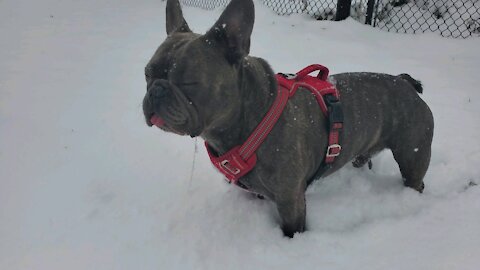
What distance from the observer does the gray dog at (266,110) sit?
2086 mm

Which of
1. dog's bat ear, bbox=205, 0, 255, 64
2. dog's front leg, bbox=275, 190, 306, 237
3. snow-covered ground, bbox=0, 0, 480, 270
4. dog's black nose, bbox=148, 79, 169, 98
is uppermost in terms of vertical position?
dog's bat ear, bbox=205, 0, 255, 64

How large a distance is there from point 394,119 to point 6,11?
8849mm

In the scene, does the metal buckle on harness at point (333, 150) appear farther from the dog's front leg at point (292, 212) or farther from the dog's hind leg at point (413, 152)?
the dog's hind leg at point (413, 152)

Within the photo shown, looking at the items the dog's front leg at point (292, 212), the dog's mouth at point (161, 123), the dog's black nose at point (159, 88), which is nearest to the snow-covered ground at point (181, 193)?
the dog's front leg at point (292, 212)

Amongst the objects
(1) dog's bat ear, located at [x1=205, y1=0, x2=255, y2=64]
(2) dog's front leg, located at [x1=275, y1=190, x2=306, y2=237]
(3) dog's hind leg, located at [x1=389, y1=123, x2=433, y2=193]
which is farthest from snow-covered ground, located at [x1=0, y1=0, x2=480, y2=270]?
(1) dog's bat ear, located at [x1=205, y1=0, x2=255, y2=64]

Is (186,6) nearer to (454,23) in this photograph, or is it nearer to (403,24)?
(403,24)

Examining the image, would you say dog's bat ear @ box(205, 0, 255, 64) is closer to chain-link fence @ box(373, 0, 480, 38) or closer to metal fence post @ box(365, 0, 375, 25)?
metal fence post @ box(365, 0, 375, 25)

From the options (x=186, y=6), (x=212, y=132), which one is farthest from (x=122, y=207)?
(x=186, y=6)

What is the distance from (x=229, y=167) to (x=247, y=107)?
0.37 m

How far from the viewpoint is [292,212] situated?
8.33ft

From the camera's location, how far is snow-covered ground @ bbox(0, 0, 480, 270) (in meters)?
2.49

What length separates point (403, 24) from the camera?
6770 millimetres

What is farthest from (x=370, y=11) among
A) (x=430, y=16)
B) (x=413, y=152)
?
(x=413, y=152)

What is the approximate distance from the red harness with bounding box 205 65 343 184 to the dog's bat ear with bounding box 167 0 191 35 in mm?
659
